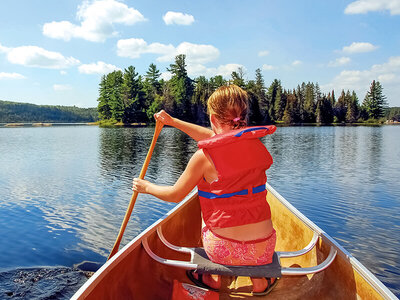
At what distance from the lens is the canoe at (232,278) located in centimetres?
238

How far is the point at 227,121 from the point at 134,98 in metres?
75.7

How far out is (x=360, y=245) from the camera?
6.76 m

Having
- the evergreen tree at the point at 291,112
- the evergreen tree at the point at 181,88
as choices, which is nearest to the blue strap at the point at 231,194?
the evergreen tree at the point at 181,88

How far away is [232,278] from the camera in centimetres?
325

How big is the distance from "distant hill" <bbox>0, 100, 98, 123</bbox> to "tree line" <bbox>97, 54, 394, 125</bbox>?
108460 millimetres

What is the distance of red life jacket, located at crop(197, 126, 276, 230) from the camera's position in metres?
2.30

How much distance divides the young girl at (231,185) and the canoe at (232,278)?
635 millimetres

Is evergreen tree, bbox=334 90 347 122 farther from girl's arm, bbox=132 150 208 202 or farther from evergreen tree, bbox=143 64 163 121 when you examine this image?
girl's arm, bbox=132 150 208 202

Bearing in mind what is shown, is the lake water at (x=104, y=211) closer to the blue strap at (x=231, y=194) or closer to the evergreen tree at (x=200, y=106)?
the blue strap at (x=231, y=194)

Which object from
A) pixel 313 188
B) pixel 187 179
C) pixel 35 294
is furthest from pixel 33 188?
pixel 187 179

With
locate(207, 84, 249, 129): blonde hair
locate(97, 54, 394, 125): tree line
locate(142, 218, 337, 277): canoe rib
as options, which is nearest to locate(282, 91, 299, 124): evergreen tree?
locate(97, 54, 394, 125): tree line

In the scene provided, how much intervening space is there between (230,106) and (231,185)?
555 mm

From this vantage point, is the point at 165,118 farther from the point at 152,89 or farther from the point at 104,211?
the point at 152,89

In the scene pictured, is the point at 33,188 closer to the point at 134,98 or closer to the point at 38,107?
the point at 134,98
